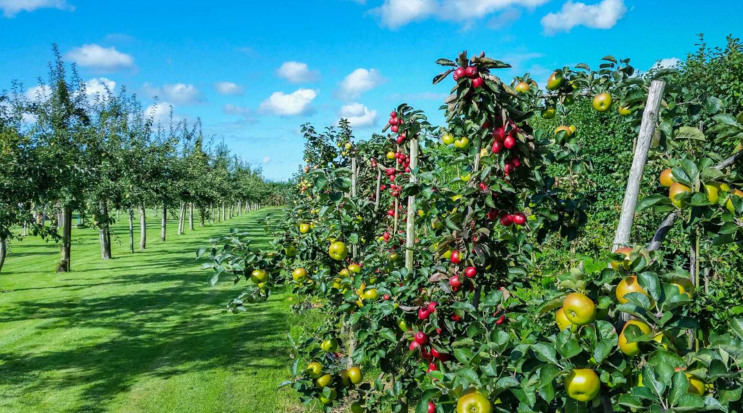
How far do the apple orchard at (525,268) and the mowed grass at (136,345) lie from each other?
1.45 metres

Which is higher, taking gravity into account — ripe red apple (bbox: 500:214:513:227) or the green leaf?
ripe red apple (bbox: 500:214:513:227)

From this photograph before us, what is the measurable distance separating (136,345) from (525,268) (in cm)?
746

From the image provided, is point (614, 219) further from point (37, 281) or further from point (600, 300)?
point (37, 281)

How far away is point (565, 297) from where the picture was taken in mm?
1552

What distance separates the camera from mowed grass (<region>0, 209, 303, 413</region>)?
5809mm

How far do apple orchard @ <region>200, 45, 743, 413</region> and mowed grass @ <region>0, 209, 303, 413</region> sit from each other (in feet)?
4.77

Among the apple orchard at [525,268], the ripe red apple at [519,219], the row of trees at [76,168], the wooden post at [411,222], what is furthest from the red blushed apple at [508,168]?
the row of trees at [76,168]

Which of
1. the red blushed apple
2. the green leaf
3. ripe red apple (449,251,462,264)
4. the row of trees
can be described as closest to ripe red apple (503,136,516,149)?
the red blushed apple

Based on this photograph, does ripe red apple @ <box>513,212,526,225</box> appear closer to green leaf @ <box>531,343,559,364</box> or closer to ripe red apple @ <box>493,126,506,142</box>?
ripe red apple @ <box>493,126,506,142</box>

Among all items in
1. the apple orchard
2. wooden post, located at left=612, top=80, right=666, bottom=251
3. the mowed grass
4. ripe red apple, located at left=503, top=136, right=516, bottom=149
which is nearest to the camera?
the apple orchard

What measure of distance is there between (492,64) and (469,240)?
0.96 m

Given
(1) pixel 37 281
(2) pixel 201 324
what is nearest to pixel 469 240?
(2) pixel 201 324

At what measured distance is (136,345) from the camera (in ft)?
26.1

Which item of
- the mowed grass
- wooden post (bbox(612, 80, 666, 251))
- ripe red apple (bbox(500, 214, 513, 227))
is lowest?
the mowed grass
